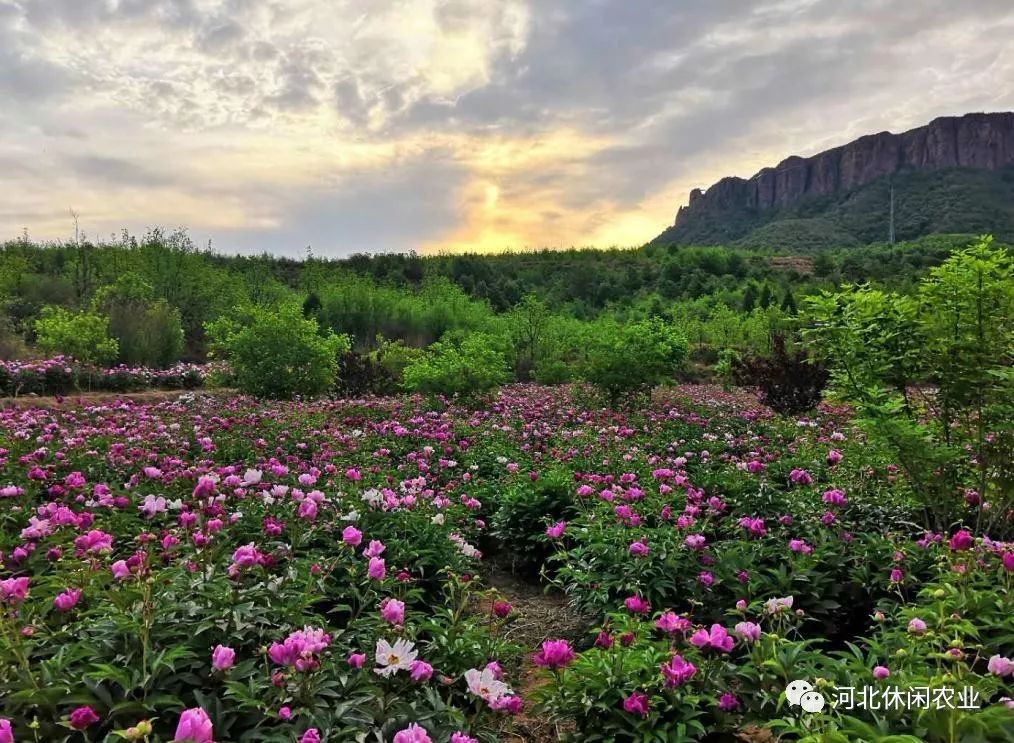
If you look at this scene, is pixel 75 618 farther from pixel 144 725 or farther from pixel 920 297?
pixel 920 297

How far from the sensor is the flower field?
6.08 feet

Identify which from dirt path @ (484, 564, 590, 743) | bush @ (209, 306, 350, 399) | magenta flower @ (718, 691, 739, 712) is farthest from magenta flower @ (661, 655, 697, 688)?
bush @ (209, 306, 350, 399)

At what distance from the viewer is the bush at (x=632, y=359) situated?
10.4 meters

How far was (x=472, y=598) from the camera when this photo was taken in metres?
3.94

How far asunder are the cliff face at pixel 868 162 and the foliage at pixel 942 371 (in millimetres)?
103629

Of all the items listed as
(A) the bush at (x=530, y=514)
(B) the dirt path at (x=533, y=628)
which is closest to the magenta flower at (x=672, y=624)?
(B) the dirt path at (x=533, y=628)

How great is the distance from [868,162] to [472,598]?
114 meters

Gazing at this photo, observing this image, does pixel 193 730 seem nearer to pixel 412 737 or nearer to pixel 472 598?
pixel 412 737

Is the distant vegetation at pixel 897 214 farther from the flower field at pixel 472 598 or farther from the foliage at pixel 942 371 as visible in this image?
the flower field at pixel 472 598

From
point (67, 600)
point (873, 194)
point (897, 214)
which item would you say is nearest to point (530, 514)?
point (67, 600)

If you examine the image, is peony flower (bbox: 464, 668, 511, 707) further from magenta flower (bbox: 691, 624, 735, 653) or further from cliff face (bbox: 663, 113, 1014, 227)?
cliff face (bbox: 663, 113, 1014, 227)

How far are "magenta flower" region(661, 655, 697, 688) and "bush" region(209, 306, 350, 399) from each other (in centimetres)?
1009

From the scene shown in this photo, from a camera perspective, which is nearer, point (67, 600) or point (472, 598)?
point (67, 600)

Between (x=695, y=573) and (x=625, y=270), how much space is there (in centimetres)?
5279
